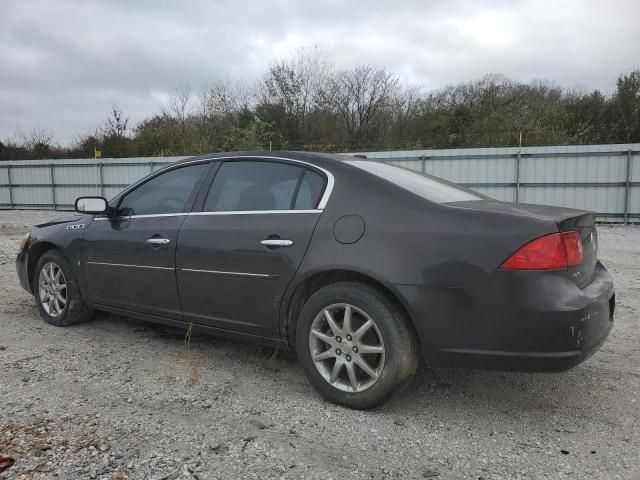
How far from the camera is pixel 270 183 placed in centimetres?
343

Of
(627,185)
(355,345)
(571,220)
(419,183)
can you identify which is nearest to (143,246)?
(355,345)

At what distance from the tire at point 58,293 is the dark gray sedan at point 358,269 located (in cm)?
60

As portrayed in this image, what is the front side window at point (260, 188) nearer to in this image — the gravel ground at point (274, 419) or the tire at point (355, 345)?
the tire at point (355, 345)

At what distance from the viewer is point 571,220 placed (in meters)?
2.73

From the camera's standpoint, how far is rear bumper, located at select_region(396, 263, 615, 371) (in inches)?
98.8

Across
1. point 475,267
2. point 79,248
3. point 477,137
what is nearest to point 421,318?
→ point 475,267

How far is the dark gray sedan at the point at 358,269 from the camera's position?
8.38ft

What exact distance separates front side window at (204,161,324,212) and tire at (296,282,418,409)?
0.63m

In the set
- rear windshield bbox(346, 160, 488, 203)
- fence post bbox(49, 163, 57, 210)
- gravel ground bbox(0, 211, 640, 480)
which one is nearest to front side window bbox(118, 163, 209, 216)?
gravel ground bbox(0, 211, 640, 480)

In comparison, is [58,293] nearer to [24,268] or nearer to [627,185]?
[24,268]

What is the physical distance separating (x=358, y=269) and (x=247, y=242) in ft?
2.64

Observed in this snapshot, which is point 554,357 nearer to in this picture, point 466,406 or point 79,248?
point 466,406

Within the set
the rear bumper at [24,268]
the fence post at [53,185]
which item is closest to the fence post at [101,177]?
the fence post at [53,185]

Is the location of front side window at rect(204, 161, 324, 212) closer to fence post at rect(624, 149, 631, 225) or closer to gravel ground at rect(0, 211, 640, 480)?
gravel ground at rect(0, 211, 640, 480)
